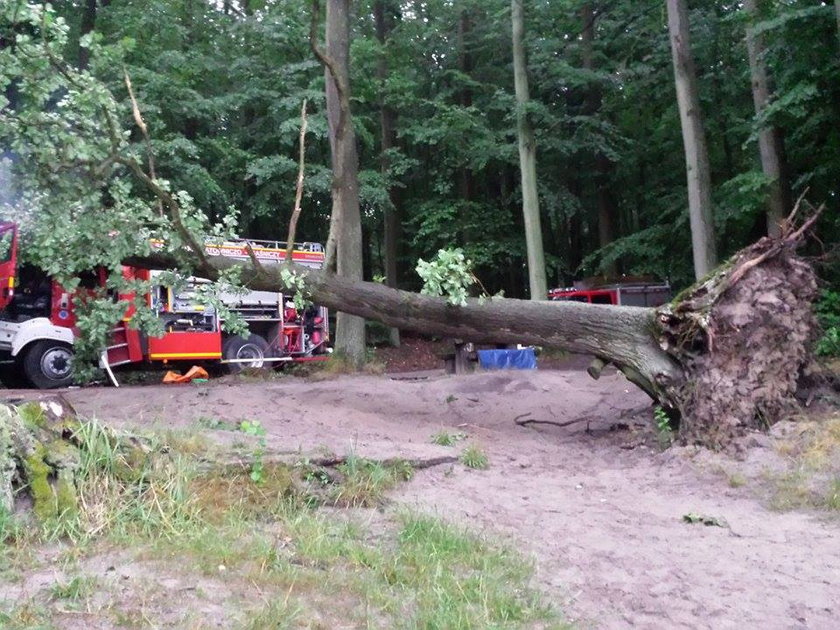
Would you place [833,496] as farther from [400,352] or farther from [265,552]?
[400,352]

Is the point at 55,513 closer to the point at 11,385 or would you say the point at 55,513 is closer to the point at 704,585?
the point at 704,585

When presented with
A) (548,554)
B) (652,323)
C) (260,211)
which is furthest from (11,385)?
(548,554)

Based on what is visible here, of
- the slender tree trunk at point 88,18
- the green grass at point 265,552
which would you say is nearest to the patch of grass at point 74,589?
the green grass at point 265,552

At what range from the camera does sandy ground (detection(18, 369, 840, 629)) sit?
15.7 feet

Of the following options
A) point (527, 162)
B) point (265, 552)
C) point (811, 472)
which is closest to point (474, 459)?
point (811, 472)

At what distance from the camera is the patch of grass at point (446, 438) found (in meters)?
8.55

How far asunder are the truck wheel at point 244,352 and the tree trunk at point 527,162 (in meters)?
6.35

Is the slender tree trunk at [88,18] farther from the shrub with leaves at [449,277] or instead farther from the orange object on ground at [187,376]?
the shrub with leaves at [449,277]

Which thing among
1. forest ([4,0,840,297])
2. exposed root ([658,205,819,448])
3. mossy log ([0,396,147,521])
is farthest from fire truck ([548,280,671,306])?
mossy log ([0,396,147,521])

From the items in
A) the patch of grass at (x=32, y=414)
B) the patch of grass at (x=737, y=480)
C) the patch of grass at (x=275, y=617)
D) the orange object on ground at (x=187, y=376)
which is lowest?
the patch of grass at (x=737, y=480)

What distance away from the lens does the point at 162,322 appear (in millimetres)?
11258

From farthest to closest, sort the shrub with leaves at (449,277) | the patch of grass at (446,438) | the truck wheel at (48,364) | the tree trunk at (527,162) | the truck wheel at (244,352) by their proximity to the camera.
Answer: the tree trunk at (527,162) → the truck wheel at (244,352) → the truck wheel at (48,364) → the shrub with leaves at (449,277) → the patch of grass at (446,438)

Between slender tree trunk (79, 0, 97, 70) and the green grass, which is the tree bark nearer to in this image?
slender tree trunk (79, 0, 97, 70)

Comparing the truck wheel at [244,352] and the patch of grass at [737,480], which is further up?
the truck wheel at [244,352]
